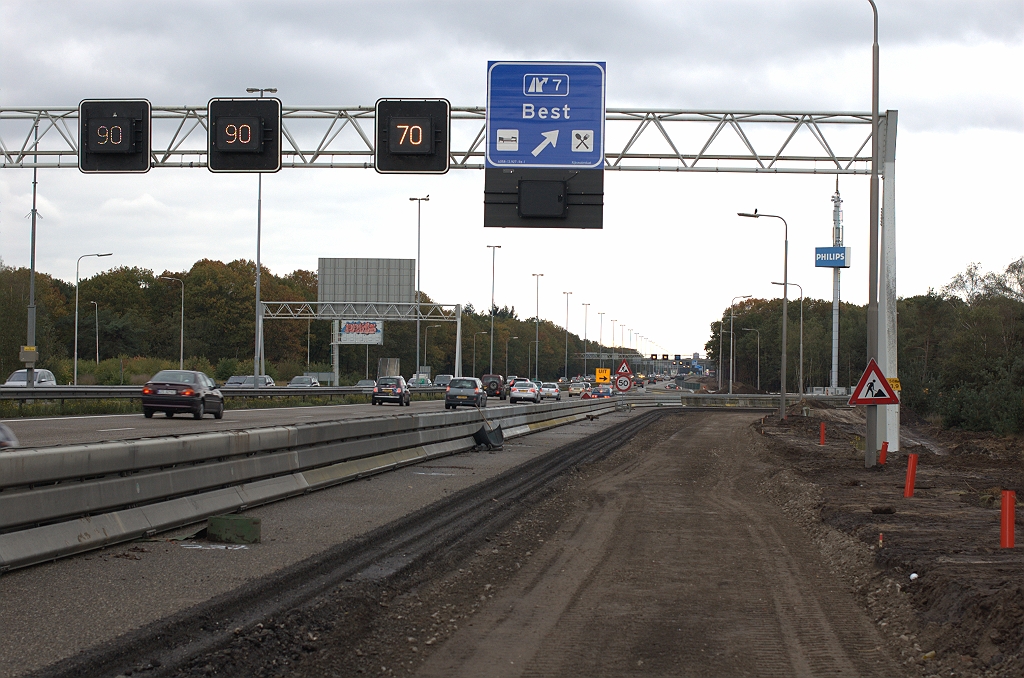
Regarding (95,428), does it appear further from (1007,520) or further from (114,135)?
(1007,520)

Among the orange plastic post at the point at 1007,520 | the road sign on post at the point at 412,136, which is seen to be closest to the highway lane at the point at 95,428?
the road sign on post at the point at 412,136

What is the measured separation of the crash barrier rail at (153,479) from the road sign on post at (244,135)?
35.3 feet

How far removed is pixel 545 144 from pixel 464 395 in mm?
29972

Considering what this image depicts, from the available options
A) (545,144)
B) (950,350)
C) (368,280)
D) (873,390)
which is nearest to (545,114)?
(545,144)

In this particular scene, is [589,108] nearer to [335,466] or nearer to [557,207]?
[557,207]

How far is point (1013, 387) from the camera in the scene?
46438mm

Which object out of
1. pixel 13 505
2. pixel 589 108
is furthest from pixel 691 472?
pixel 13 505

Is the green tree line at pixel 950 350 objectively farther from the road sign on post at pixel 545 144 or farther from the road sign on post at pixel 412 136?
the road sign on post at pixel 412 136

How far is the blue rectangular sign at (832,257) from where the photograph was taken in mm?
107125

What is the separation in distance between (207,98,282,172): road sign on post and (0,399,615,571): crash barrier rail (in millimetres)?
10771

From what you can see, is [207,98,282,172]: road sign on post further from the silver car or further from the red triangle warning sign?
the silver car

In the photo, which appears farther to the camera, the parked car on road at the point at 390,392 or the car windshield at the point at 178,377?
the parked car on road at the point at 390,392

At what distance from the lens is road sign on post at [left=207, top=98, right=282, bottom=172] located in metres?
24.5

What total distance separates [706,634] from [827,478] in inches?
523
